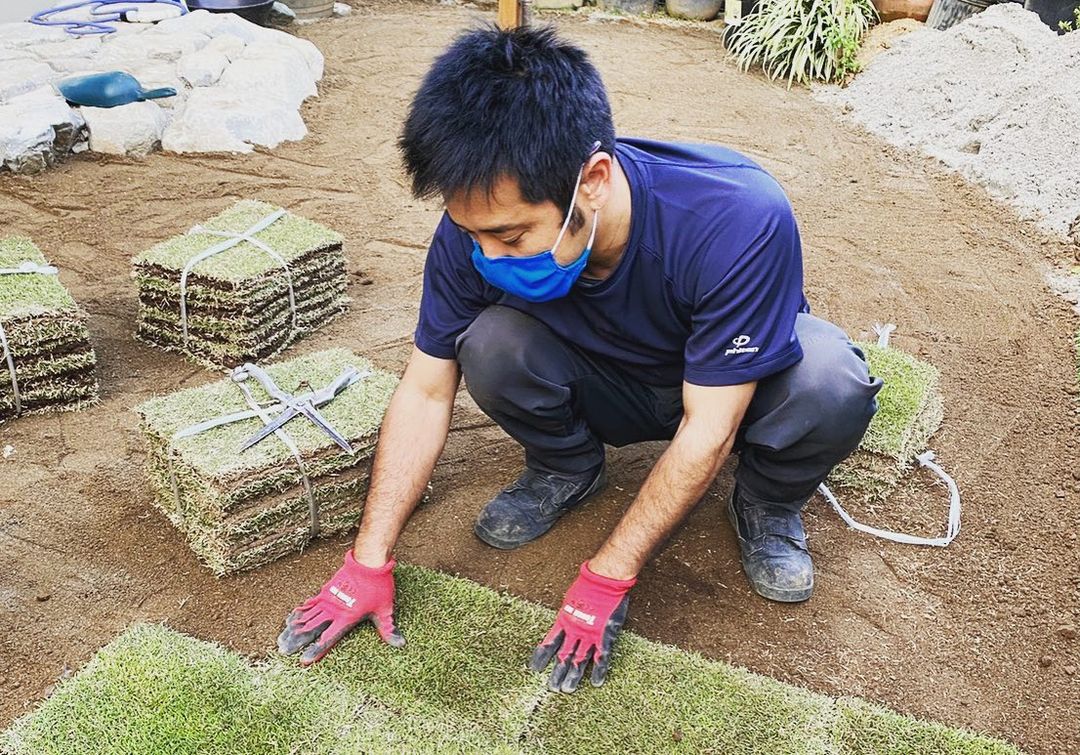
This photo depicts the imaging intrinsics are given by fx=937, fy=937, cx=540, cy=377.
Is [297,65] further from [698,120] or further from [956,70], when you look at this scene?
[956,70]

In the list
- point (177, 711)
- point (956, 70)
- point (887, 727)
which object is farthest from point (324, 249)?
point (956, 70)

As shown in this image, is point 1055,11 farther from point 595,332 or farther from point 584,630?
point 584,630

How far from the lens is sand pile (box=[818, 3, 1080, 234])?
557cm

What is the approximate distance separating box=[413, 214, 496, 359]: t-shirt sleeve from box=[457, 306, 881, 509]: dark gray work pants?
0.14 feet

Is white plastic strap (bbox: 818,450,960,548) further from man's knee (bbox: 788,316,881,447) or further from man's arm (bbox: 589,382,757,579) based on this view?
man's arm (bbox: 589,382,757,579)

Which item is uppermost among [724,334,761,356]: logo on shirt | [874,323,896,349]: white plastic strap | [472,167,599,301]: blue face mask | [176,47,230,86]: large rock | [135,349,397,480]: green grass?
[472,167,599,301]: blue face mask

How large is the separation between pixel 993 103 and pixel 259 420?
5654mm

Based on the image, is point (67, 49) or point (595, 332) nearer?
point (595, 332)

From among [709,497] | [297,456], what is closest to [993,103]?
[709,497]

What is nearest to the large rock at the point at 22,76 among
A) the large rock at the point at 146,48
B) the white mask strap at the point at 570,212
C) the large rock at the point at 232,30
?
the large rock at the point at 146,48

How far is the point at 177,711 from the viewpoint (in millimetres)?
2295

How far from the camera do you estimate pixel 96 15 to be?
24.8 feet

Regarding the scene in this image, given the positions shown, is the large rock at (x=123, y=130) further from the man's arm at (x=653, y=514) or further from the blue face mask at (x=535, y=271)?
the man's arm at (x=653, y=514)

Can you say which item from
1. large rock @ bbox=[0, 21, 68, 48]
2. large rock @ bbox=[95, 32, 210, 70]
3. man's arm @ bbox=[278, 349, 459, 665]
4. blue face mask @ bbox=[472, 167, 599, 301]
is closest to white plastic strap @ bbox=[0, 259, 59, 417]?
man's arm @ bbox=[278, 349, 459, 665]
